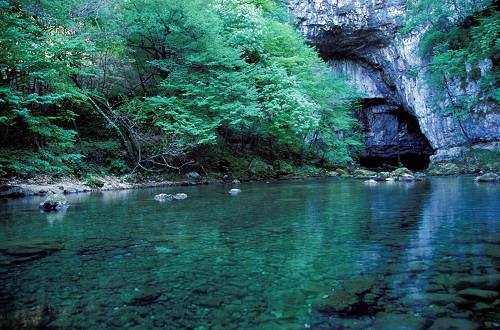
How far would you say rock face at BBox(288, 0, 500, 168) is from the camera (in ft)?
80.3

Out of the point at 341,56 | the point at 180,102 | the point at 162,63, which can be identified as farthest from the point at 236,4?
the point at 341,56

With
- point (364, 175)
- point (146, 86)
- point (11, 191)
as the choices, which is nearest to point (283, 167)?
point (364, 175)

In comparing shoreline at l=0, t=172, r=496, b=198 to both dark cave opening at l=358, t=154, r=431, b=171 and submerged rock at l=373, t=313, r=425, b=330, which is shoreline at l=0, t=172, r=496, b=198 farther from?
dark cave opening at l=358, t=154, r=431, b=171

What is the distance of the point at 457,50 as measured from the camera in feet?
66.1

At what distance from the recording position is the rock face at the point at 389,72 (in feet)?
80.3

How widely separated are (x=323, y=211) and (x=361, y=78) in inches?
1179

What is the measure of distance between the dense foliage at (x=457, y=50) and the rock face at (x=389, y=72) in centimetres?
73

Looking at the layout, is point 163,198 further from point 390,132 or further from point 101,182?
point 390,132

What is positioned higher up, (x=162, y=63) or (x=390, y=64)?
(x=390, y=64)

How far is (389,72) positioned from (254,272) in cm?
3154

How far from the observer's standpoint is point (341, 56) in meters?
33.9

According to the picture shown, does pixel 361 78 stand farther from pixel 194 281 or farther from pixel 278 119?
pixel 194 281

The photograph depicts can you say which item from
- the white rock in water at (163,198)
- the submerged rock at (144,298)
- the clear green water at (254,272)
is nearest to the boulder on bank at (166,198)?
the white rock in water at (163,198)

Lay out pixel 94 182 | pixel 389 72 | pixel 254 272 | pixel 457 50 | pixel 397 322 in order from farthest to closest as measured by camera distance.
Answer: pixel 389 72 < pixel 457 50 < pixel 94 182 < pixel 254 272 < pixel 397 322
